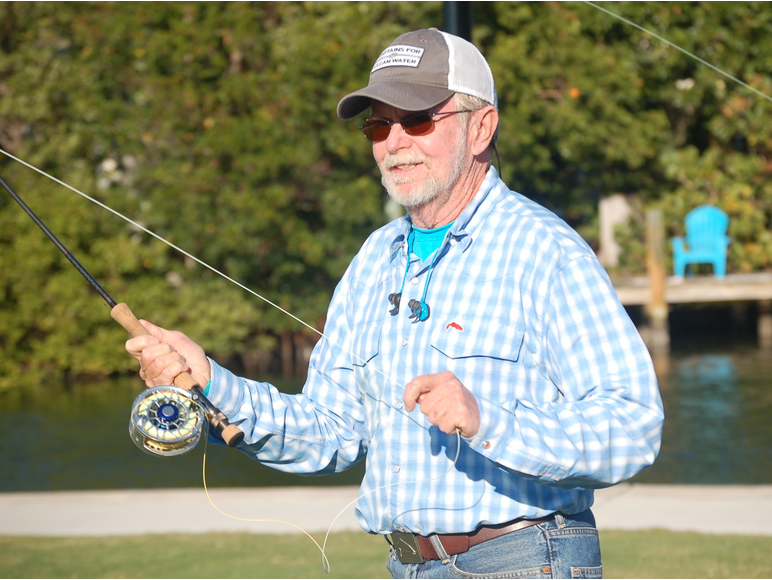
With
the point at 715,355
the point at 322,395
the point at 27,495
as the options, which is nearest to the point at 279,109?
the point at 715,355

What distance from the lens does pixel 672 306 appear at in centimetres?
1945

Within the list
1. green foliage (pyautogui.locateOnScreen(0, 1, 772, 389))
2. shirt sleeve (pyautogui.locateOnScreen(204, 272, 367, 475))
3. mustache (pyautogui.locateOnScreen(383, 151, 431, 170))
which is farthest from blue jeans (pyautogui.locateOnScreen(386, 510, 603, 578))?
green foliage (pyautogui.locateOnScreen(0, 1, 772, 389))

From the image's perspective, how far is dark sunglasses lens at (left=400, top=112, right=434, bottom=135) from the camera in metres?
2.32

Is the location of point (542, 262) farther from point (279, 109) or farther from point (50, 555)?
point (279, 109)

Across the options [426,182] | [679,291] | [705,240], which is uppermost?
[705,240]

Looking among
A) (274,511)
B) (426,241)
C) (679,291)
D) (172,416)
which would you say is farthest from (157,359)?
(679,291)

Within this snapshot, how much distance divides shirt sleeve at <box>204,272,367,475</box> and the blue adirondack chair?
14.3 metres

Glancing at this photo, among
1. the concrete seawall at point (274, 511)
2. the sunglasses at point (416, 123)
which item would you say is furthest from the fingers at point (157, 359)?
the concrete seawall at point (274, 511)

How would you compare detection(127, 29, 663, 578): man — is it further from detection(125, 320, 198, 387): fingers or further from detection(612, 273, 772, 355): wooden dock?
detection(612, 273, 772, 355): wooden dock

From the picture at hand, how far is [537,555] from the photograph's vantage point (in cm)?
214

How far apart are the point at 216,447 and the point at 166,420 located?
8.57m

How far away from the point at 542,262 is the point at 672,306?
1806cm

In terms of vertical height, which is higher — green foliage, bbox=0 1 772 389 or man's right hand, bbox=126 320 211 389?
green foliage, bbox=0 1 772 389

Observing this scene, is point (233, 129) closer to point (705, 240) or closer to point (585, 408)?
point (705, 240)
